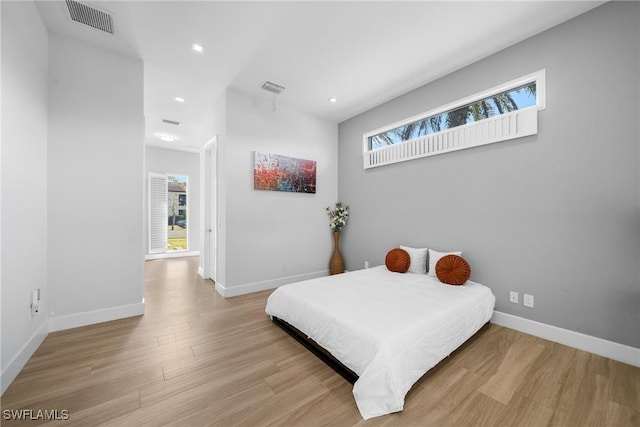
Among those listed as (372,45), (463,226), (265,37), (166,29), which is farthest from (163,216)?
(463,226)

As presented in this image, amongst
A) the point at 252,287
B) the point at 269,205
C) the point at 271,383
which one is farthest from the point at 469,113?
the point at 252,287

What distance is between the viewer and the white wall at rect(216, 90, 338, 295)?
3.64m

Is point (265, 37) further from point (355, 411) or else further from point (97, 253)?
point (355, 411)

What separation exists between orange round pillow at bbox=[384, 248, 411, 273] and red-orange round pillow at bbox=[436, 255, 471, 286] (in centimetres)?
45

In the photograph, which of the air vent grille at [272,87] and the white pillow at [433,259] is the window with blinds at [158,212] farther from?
the white pillow at [433,259]

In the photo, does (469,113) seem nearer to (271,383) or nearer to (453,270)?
(453,270)

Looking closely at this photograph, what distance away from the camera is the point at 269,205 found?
400 centimetres

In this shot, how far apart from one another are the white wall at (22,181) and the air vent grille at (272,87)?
7.10 ft

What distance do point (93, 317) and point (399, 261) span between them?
11.7 feet

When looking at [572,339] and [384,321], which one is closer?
[384,321]

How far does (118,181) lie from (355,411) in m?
3.20

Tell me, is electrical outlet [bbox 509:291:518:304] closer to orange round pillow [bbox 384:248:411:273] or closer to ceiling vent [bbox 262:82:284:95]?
orange round pillow [bbox 384:248:411:273]

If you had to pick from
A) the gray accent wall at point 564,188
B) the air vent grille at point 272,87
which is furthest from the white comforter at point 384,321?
the air vent grille at point 272,87

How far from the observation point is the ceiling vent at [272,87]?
11.4 feet
